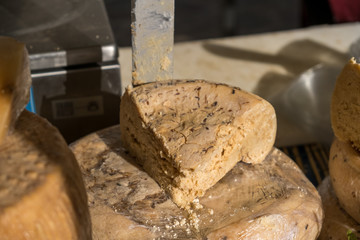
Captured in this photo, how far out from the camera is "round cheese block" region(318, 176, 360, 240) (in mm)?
1108

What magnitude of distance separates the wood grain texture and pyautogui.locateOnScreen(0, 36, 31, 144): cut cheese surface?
426 millimetres

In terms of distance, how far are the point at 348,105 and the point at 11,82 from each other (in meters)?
0.75

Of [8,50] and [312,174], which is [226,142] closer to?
[8,50]

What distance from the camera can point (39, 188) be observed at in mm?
559

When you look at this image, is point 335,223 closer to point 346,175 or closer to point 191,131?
point 346,175

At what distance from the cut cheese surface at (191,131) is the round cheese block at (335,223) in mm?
239

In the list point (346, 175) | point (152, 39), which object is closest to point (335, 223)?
point (346, 175)

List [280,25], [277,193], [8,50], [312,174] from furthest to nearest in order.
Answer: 1. [280,25]
2. [312,174]
3. [277,193]
4. [8,50]

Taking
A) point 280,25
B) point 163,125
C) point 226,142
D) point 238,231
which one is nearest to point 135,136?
point 163,125

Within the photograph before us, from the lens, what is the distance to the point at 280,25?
13.3ft

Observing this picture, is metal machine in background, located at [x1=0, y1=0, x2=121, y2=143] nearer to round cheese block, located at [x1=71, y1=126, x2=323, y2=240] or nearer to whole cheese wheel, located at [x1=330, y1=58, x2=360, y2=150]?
round cheese block, located at [x1=71, y1=126, x2=323, y2=240]

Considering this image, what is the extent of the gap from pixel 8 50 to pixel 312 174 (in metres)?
1.13

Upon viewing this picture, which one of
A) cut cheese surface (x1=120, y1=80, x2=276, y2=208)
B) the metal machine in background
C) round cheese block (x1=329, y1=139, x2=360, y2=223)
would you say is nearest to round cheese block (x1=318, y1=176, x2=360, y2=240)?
round cheese block (x1=329, y1=139, x2=360, y2=223)

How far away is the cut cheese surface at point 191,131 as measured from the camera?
0.94m
